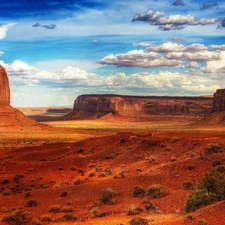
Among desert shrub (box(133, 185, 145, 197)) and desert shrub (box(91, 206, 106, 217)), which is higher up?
desert shrub (box(133, 185, 145, 197))

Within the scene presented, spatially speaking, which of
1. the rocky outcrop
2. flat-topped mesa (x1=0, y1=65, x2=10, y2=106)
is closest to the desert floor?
flat-topped mesa (x1=0, y1=65, x2=10, y2=106)

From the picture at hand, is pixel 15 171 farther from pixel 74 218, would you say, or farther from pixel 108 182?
pixel 74 218

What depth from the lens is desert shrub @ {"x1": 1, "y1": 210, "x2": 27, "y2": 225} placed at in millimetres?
13344

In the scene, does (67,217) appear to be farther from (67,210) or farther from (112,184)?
(112,184)

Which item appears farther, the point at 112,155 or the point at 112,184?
the point at 112,155

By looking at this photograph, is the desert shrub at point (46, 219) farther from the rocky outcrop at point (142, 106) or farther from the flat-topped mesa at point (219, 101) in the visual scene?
the rocky outcrop at point (142, 106)

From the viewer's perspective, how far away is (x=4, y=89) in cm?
8338

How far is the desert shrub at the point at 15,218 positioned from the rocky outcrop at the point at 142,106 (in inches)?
5794

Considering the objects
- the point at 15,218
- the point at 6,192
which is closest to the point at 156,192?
the point at 15,218

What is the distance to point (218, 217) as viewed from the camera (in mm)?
9516

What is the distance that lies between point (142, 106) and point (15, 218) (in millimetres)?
157807

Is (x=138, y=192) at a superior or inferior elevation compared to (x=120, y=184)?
superior

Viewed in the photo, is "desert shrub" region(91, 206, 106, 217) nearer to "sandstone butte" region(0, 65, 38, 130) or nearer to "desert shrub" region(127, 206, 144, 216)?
"desert shrub" region(127, 206, 144, 216)

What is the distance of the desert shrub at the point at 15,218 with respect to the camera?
13.3 meters
